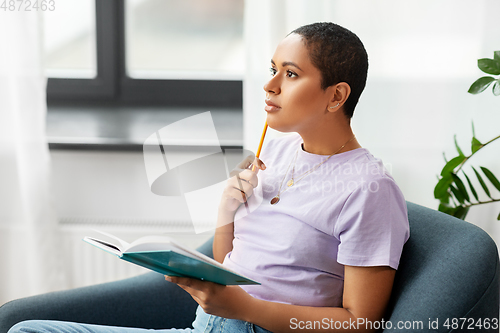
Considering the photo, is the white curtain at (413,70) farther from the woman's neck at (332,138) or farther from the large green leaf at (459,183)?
the woman's neck at (332,138)

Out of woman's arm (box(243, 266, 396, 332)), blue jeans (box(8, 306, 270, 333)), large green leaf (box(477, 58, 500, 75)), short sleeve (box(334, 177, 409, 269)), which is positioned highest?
large green leaf (box(477, 58, 500, 75))

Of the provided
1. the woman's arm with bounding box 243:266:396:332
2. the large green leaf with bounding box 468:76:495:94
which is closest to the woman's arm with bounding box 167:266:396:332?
the woman's arm with bounding box 243:266:396:332

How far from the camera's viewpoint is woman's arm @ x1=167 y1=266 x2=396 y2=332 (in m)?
0.87

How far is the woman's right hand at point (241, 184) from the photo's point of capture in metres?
1.07

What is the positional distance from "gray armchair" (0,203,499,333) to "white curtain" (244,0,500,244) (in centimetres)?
49

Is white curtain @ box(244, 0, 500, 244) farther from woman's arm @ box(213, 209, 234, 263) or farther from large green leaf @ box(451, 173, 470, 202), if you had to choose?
woman's arm @ box(213, 209, 234, 263)

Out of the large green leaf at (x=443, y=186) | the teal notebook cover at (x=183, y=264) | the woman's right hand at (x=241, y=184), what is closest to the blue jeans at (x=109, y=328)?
the teal notebook cover at (x=183, y=264)

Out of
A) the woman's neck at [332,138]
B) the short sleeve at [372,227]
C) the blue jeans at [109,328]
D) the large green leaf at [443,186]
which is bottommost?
the blue jeans at [109,328]

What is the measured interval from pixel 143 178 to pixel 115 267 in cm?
34

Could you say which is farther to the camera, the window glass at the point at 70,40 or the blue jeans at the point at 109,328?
the window glass at the point at 70,40

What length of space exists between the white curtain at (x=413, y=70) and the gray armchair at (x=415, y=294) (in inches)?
19.3

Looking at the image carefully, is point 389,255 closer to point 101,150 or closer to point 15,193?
point 101,150

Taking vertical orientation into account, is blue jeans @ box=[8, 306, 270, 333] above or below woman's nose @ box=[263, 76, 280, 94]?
below

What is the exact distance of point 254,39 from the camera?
4.95ft
